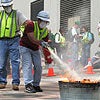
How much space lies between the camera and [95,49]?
789 inches

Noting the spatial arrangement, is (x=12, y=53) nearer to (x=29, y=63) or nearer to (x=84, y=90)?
(x=29, y=63)

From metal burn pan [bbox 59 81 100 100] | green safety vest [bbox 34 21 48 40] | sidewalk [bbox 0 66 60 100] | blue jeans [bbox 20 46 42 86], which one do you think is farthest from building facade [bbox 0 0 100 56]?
metal burn pan [bbox 59 81 100 100]

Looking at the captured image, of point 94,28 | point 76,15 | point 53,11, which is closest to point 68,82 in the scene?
point 94,28

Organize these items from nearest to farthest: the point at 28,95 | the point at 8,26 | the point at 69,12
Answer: the point at 28,95, the point at 8,26, the point at 69,12

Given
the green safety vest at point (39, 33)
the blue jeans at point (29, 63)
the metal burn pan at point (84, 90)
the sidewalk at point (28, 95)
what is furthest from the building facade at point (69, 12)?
the metal burn pan at point (84, 90)

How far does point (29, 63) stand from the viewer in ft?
28.1

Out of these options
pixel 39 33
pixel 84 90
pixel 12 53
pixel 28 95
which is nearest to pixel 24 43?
pixel 39 33

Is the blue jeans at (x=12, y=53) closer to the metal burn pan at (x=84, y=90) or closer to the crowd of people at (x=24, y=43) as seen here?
the crowd of people at (x=24, y=43)

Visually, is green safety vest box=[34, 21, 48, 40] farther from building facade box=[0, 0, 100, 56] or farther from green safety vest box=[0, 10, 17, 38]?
building facade box=[0, 0, 100, 56]

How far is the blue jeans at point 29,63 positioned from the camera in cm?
859

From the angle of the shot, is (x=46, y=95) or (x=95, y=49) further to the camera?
(x=95, y=49)

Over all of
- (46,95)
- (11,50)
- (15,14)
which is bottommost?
(46,95)

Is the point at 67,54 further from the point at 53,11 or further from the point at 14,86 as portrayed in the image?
the point at 14,86

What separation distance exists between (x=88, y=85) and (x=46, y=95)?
93.9 inches
